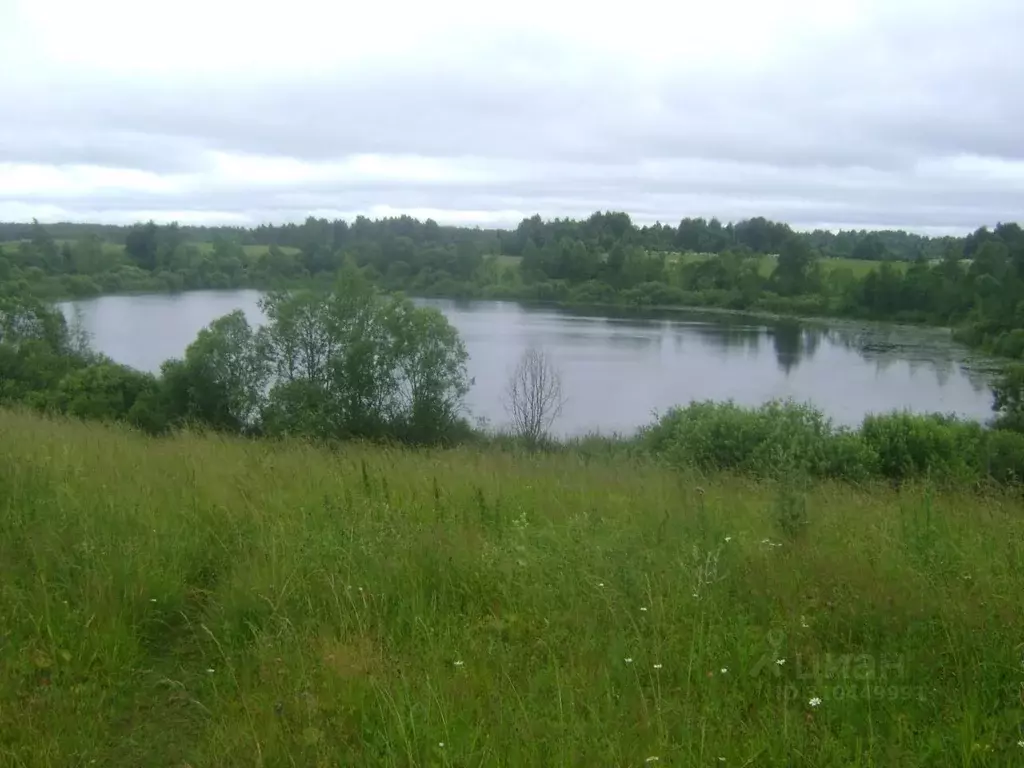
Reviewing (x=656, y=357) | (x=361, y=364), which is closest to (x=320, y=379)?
(x=361, y=364)

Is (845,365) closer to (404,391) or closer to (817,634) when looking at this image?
(404,391)

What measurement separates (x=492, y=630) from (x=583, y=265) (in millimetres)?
65643

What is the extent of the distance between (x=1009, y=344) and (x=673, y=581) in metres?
43.6

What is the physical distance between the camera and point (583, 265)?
223 feet

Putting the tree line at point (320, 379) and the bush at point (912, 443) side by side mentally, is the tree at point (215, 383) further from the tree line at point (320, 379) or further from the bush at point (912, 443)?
the bush at point (912, 443)

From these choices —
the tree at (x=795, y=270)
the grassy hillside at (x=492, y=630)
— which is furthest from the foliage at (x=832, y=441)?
the tree at (x=795, y=270)

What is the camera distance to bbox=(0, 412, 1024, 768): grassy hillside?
104 inches

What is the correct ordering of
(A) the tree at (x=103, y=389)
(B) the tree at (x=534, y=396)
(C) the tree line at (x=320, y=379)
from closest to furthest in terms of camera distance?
(A) the tree at (x=103, y=389) < (C) the tree line at (x=320, y=379) < (B) the tree at (x=534, y=396)

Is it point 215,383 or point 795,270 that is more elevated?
point 795,270

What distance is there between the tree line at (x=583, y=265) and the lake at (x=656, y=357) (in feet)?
5.59

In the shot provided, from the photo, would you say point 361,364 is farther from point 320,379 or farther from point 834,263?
point 834,263

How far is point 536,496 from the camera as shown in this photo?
5.41 metres

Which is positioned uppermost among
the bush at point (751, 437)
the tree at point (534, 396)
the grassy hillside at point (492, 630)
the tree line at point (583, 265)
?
the tree line at point (583, 265)

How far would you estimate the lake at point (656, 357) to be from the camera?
35.9 metres
